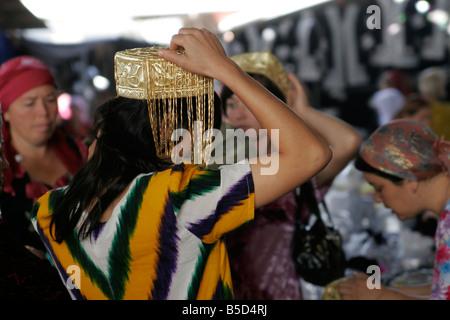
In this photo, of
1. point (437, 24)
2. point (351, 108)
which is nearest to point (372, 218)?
point (437, 24)

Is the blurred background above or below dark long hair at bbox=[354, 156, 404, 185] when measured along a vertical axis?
above

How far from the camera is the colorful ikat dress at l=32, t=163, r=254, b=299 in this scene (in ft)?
3.85

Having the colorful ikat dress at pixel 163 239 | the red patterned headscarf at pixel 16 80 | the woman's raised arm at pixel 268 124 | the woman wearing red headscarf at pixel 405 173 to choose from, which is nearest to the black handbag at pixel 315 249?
the woman wearing red headscarf at pixel 405 173

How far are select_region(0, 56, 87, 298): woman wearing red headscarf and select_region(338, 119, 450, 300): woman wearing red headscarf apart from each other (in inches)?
57.2

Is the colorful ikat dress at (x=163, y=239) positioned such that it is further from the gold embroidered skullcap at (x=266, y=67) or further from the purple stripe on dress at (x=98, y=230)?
the gold embroidered skullcap at (x=266, y=67)

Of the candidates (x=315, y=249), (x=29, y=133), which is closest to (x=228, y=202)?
(x=315, y=249)

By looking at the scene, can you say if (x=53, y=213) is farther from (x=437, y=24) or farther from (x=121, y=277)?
(x=437, y=24)

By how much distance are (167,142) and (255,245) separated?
2.81 ft

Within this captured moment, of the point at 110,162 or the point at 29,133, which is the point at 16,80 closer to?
the point at 29,133

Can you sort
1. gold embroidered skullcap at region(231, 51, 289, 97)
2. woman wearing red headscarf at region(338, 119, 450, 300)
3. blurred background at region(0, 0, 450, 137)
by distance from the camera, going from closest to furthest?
woman wearing red headscarf at region(338, 119, 450, 300)
gold embroidered skullcap at region(231, 51, 289, 97)
blurred background at region(0, 0, 450, 137)

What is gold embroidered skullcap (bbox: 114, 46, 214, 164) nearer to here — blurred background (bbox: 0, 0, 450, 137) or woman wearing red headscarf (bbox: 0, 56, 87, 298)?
woman wearing red headscarf (bbox: 0, 56, 87, 298)

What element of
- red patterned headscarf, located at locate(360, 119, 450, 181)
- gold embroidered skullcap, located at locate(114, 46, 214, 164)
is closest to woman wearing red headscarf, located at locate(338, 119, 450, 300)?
red patterned headscarf, located at locate(360, 119, 450, 181)

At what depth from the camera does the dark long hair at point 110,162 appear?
1.25 metres

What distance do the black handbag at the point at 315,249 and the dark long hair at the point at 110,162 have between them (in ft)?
2.89
